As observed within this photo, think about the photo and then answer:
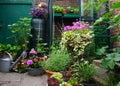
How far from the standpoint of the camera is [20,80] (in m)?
4.51

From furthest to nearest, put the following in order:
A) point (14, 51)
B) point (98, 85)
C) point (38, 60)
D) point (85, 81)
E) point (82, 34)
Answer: point (14, 51) < point (38, 60) < point (82, 34) < point (85, 81) < point (98, 85)

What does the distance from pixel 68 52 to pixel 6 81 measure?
1.23 meters

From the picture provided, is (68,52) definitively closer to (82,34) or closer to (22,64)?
(82,34)

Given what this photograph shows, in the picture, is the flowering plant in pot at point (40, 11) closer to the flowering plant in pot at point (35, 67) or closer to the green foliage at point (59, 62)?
the flowering plant in pot at point (35, 67)

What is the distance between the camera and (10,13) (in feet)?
22.3

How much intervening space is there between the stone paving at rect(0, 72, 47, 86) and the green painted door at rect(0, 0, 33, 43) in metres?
1.87

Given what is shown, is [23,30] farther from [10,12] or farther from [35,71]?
[35,71]

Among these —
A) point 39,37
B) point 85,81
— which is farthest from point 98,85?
point 39,37

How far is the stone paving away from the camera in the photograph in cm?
424

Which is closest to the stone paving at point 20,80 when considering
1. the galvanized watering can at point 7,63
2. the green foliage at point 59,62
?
the galvanized watering can at point 7,63

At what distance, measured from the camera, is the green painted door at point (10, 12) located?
6715 mm

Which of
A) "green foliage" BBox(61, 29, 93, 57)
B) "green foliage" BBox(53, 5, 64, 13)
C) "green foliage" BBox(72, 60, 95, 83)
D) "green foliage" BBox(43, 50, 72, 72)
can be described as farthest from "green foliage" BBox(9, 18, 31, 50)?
"green foliage" BBox(72, 60, 95, 83)

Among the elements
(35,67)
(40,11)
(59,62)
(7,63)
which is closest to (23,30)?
(40,11)

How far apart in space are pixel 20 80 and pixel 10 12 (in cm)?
282
